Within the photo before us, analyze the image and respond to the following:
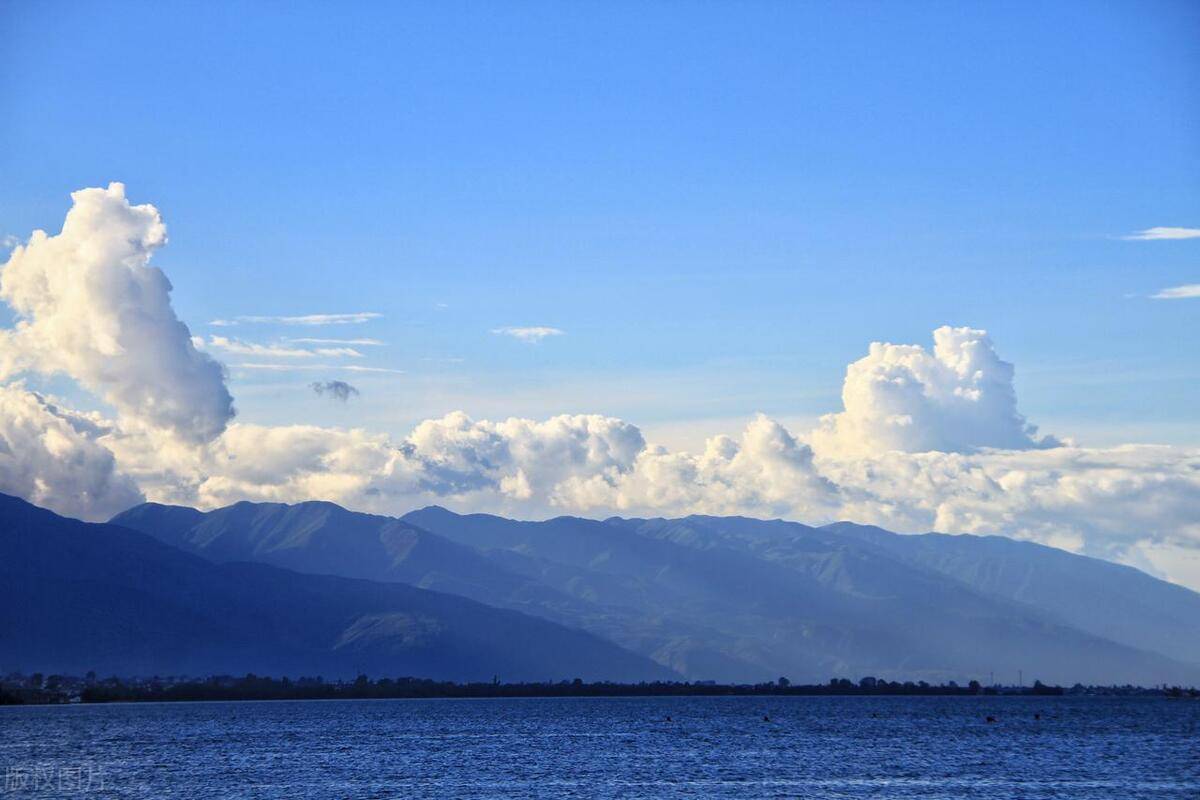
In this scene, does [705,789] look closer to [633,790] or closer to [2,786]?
[633,790]

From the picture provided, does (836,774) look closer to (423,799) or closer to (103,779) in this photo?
(423,799)

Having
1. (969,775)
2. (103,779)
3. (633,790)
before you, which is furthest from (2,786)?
(969,775)

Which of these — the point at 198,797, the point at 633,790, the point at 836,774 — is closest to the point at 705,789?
the point at 633,790

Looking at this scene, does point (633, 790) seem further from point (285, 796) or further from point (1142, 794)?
point (1142, 794)

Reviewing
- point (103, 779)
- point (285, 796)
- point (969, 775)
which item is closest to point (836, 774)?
point (969, 775)

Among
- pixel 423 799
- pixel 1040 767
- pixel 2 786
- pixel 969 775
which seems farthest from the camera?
pixel 1040 767

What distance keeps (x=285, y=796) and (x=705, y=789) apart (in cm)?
4519

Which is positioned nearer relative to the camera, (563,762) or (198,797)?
(198,797)

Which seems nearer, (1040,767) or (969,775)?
(969,775)

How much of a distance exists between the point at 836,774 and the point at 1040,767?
109ft

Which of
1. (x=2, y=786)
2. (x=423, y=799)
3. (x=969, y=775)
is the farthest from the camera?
(x=969, y=775)

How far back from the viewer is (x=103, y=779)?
174500mm

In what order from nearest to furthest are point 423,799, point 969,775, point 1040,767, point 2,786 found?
point 423,799, point 2,786, point 969,775, point 1040,767

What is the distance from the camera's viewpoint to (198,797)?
154 metres
